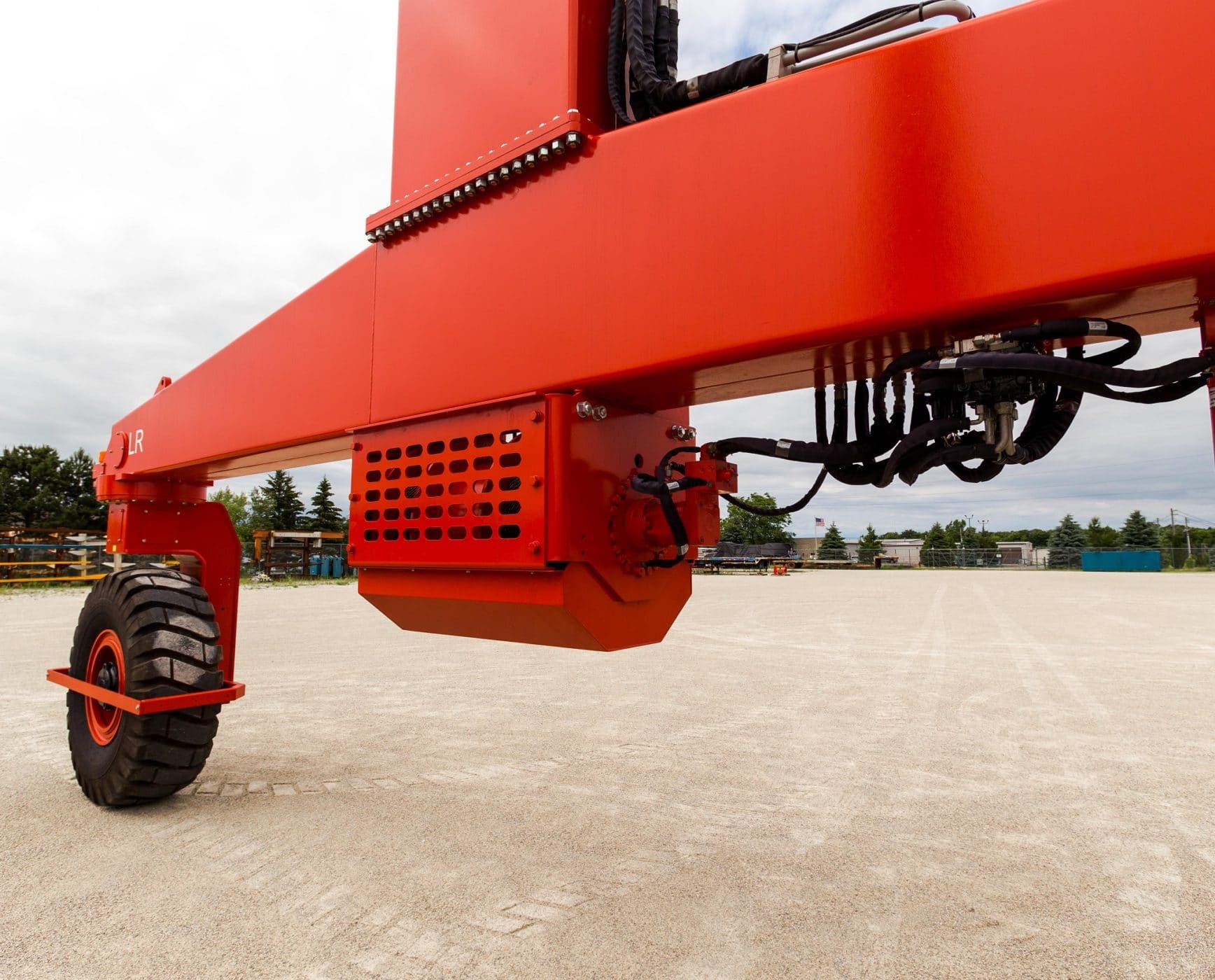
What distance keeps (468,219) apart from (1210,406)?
180cm

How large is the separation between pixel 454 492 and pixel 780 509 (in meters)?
0.91

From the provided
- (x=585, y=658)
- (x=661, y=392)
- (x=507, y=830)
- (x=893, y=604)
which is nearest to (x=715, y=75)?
(x=661, y=392)

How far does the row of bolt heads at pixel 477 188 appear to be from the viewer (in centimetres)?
182

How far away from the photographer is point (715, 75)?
171 cm

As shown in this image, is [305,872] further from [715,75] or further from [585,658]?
A: [585,658]

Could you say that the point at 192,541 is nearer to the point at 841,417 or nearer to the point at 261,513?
the point at 841,417

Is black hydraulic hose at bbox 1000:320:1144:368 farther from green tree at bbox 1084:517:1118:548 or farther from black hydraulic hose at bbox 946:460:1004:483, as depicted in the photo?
green tree at bbox 1084:517:1118:548

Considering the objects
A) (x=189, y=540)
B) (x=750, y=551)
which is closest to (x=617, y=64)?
(x=189, y=540)

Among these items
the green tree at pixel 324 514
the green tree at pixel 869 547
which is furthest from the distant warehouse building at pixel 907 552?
the green tree at pixel 324 514

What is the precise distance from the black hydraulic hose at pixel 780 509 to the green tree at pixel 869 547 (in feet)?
160

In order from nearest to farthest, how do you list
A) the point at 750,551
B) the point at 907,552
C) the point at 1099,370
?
the point at 1099,370 < the point at 750,551 < the point at 907,552

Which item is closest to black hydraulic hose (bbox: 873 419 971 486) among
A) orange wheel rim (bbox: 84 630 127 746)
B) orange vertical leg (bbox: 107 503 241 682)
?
orange wheel rim (bbox: 84 630 127 746)

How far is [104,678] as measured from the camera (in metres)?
3.16

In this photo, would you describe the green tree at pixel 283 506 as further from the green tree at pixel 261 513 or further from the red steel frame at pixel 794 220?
the red steel frame at pixel 794 220
